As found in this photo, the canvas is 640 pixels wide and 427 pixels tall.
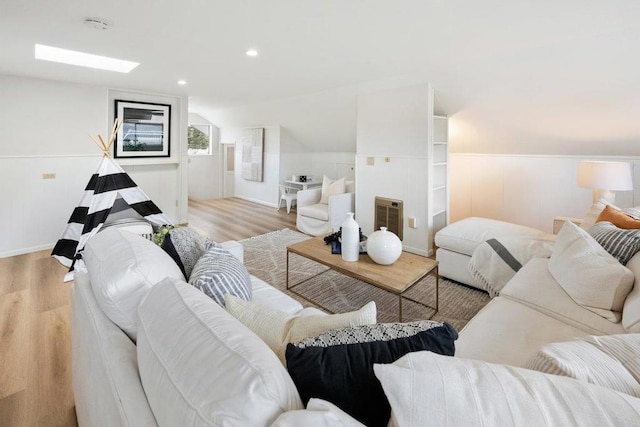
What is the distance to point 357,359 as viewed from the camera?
70cm

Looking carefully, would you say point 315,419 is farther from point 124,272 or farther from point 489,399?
point 124,272

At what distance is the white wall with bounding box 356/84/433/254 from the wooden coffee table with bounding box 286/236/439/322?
57.9 inches

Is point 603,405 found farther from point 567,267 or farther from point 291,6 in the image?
point 291,6

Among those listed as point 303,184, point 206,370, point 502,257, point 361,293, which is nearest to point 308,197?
point 303,184

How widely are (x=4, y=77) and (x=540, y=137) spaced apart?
6313 mm

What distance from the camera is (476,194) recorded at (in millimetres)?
4684

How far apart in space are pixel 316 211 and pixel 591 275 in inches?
134

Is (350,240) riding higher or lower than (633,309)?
higher

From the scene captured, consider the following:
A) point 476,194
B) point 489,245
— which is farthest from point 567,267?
point 476,194

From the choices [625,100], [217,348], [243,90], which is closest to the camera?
[217,348]

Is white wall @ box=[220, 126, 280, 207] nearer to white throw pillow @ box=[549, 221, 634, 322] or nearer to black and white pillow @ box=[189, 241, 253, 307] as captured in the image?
black and white pillow @ box=[189, 241, 253, 307]

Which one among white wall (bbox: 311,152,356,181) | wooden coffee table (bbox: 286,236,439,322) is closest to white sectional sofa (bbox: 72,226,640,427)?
wooden coffee table (bbox: 286,236,439,322)

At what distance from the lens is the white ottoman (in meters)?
2.82

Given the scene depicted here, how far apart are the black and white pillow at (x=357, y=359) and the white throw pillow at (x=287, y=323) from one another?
0.10 metres
